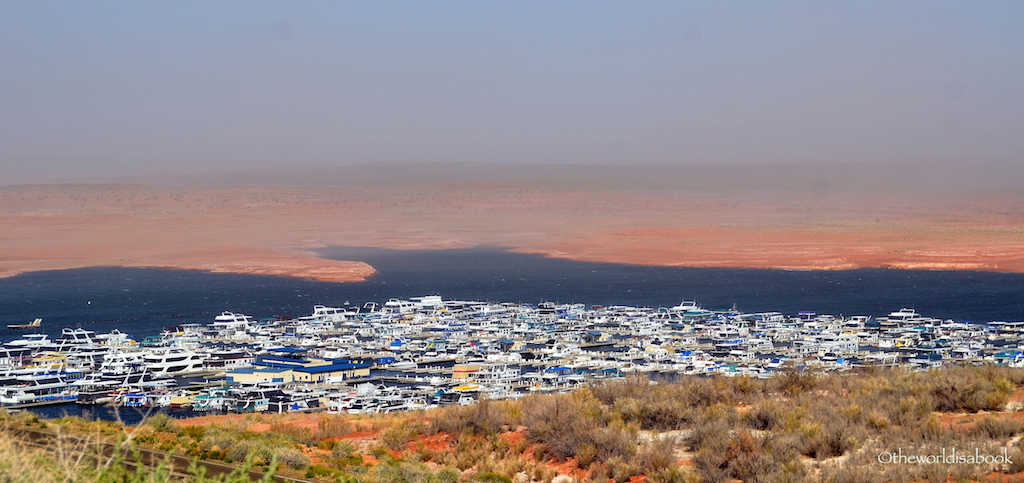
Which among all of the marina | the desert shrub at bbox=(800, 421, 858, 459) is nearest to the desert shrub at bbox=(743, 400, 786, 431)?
the desert shrub at bbox=(800, 421, 858, 459)

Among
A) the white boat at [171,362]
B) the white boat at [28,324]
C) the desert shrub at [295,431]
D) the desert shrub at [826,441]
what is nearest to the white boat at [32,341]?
the white boat at [28,324]

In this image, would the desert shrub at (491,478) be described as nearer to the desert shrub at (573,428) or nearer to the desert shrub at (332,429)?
the desert shrub at (573,428)

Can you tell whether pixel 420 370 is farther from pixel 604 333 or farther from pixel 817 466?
pixel 817 466

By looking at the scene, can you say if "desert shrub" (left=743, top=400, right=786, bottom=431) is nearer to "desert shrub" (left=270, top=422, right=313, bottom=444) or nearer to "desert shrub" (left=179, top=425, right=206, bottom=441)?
"desert shrub" (left=270, top=422, right=313, bottom=444)

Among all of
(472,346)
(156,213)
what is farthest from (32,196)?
(472,346)

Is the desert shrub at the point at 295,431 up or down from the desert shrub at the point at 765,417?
down

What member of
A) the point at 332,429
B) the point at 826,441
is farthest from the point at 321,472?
the point at 826,441
